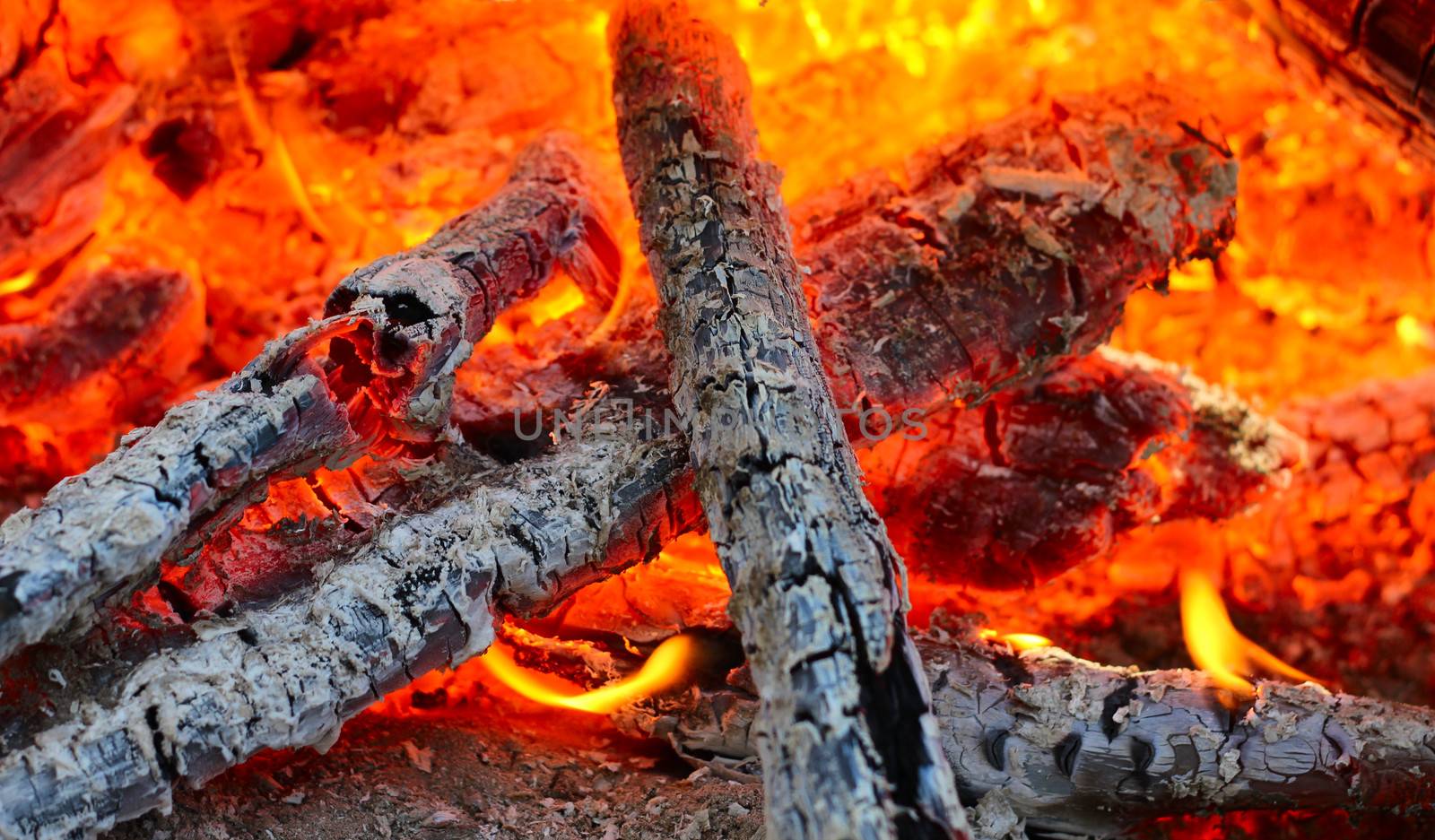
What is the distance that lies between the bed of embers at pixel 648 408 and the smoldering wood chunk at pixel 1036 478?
1cm

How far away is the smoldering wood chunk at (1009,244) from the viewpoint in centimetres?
211

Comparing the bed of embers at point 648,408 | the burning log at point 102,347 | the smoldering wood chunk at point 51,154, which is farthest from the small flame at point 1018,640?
the smoldering wood chunk at point 51,154

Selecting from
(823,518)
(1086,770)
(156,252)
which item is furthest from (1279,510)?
(156,252)

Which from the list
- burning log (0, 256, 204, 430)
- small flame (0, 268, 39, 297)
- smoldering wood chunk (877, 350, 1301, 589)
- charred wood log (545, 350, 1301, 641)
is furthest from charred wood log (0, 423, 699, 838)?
small flame (0, 268, 39, 297)

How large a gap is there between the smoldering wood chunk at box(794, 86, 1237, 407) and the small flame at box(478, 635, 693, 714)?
22.0 inches

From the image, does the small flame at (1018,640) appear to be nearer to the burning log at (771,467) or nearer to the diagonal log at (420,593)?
the diagonal log at (420,593)

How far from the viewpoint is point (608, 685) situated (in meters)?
2.00

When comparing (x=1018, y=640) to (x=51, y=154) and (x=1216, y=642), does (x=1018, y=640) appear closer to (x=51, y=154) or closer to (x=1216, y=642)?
(x=1216, y=642)

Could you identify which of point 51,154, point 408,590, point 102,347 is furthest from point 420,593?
point 51,154

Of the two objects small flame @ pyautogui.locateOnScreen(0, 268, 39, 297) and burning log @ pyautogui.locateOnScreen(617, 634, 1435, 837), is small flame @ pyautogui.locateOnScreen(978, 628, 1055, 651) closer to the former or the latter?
burning log @ pyautogui.locateOnScreen(617, 634, 1435, 837)

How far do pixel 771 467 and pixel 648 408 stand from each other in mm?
509

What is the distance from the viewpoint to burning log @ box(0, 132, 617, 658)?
1.35 m

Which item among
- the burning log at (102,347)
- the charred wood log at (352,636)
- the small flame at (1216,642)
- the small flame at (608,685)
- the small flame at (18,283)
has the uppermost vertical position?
the small flame at (18,283)

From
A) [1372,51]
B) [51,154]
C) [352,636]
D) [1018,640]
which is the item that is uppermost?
[51,154]
